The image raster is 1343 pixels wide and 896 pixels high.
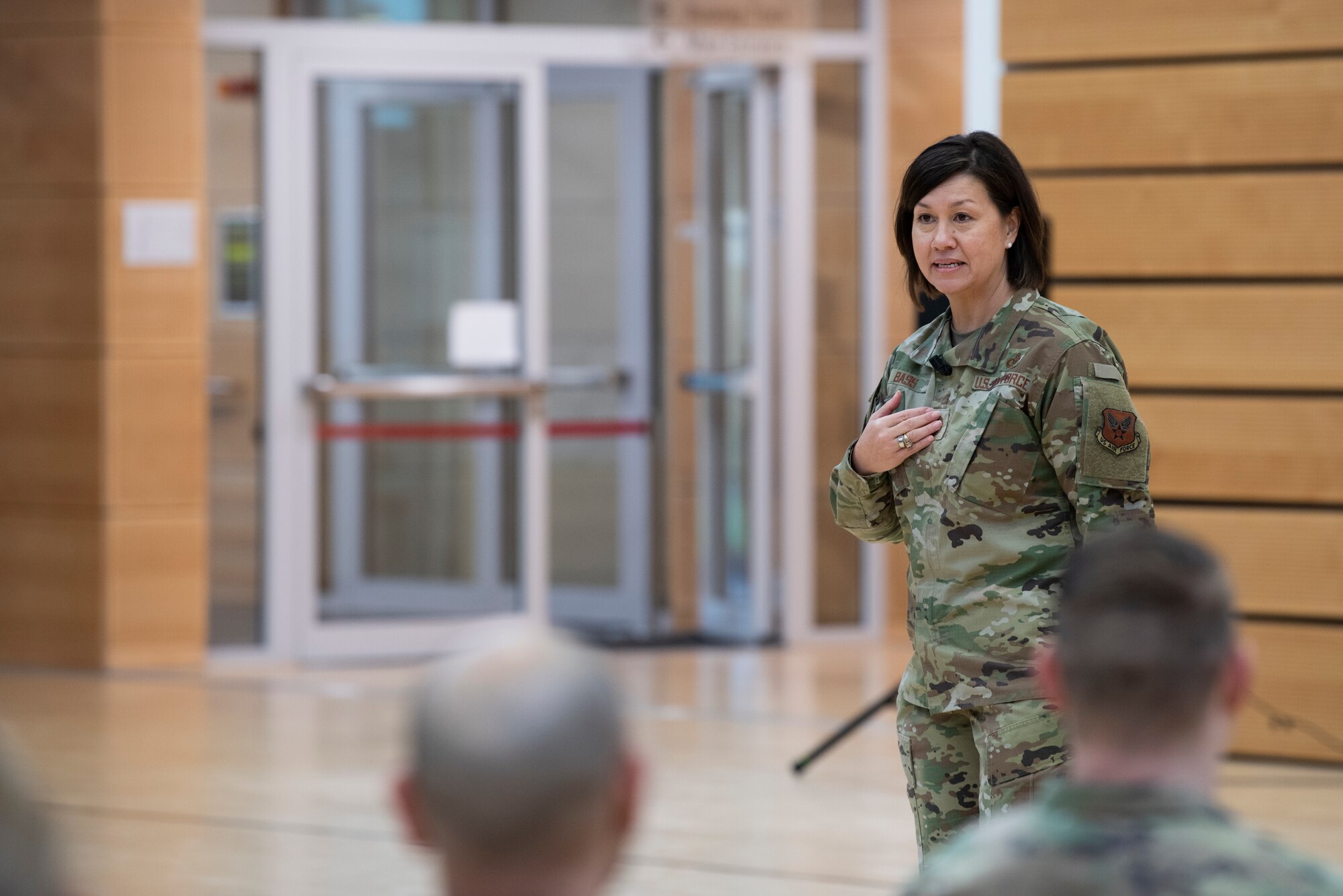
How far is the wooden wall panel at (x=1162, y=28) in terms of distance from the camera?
4.44 meters

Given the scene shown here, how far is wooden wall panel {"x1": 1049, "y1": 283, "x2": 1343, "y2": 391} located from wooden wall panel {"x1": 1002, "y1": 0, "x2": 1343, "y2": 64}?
65 centimetres

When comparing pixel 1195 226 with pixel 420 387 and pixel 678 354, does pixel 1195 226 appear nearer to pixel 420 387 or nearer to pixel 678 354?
pixel 678 354

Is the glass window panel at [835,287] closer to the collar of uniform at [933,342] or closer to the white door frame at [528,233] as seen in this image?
the white door frame at [528,233]

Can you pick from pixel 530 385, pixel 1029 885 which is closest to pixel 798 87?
pixel 530 385

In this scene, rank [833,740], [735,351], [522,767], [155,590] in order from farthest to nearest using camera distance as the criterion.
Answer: [735,351] < [155,590] < [833,740] < [522,767]

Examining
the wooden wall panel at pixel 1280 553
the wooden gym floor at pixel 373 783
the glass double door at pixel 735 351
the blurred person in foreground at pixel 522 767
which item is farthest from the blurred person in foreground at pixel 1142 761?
the glass double door at pixel 735 351

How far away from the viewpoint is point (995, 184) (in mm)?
2088

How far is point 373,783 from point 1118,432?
2.94 metres

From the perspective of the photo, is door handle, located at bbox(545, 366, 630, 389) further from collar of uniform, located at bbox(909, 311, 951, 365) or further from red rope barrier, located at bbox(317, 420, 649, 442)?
collar of uniform, located at bbox(909, 311, 951, 365)

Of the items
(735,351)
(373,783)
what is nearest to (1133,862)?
(373,783)

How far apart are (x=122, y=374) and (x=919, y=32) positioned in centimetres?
349

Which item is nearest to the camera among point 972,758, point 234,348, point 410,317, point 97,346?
point 972,758

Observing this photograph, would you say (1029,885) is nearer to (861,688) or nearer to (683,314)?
(861,688)

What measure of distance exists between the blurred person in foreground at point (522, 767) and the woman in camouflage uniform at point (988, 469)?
45.8 inches
